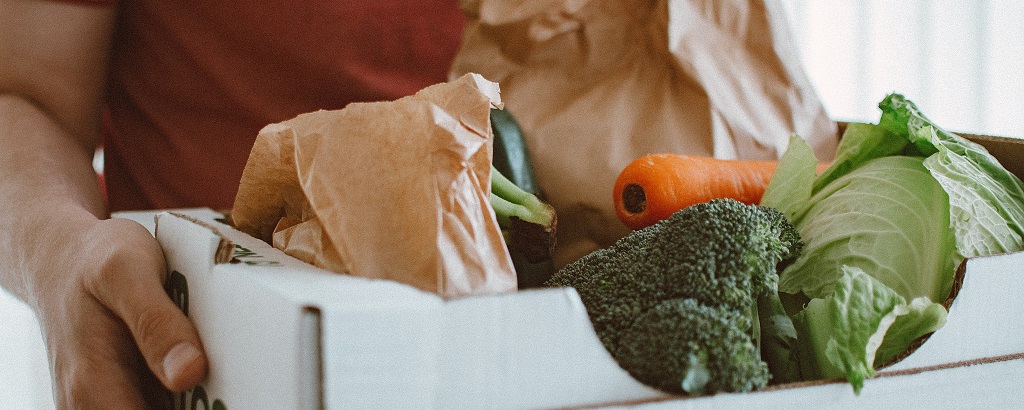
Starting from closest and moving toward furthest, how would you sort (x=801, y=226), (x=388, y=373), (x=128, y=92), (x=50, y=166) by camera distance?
1. (x=388, y=373)
2. (x=801, y=226)
3. (x=50, y=166)
4. (x=128, y=92)

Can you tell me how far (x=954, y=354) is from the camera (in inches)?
20.4

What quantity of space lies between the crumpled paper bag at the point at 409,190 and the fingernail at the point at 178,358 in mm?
92

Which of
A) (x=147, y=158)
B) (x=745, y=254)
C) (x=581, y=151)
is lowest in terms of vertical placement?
(x=147, y=158)

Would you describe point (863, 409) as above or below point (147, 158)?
above

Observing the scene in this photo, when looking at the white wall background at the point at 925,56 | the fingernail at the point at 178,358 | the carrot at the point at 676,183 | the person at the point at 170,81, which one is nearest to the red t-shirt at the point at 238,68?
the person at the point at 170,81

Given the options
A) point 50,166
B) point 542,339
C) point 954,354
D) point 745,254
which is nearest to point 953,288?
point 954,354

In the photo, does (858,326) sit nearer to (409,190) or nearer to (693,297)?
(693,297)

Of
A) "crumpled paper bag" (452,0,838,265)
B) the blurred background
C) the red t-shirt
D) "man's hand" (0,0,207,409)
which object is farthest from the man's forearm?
the blurred background

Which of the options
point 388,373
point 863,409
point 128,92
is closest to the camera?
point 388,373

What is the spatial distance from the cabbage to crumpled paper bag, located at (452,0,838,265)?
21cm

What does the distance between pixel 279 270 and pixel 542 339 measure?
→ 150 mm

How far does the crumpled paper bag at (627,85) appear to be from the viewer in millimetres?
938

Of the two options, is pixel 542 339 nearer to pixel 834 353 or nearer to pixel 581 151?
pixel 834 353

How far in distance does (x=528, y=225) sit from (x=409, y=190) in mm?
296
